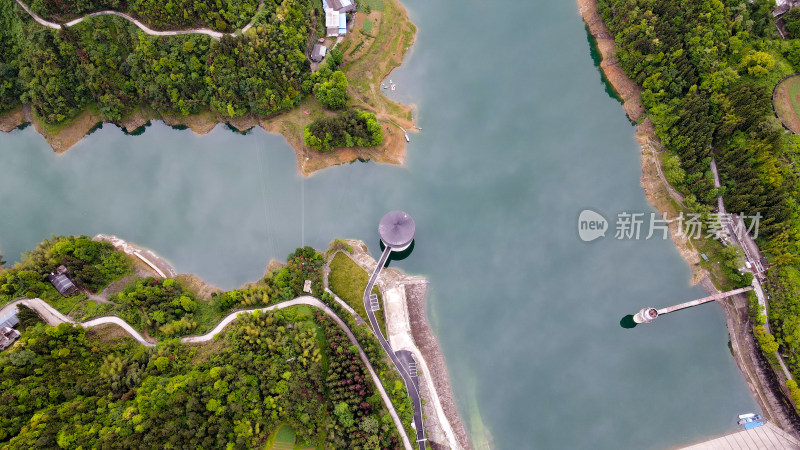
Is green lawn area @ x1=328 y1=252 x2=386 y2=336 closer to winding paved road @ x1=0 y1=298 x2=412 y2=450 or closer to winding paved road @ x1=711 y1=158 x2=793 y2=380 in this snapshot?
winding paved road @ x1=0 y1=298 x2=412 y2=450

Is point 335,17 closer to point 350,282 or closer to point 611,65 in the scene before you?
point 350,282

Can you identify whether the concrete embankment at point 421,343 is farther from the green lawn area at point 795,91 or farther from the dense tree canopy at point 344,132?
the green lawn area at point 795,91

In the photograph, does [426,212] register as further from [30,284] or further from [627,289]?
[30,284]

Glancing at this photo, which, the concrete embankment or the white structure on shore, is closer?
the concrete embankment

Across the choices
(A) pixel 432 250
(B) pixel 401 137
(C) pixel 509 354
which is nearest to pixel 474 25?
(B) pixel 401 137

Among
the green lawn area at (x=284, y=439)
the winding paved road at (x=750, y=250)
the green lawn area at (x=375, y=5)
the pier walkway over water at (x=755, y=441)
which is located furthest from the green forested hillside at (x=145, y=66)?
the pier walkway over water at (x=755, y=441)

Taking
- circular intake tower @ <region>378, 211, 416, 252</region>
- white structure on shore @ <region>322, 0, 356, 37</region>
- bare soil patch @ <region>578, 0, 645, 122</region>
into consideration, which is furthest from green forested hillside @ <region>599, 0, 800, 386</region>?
white structure on shore @ <region>322, 0, 356, 37</region>

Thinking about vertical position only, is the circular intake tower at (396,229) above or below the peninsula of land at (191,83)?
below
